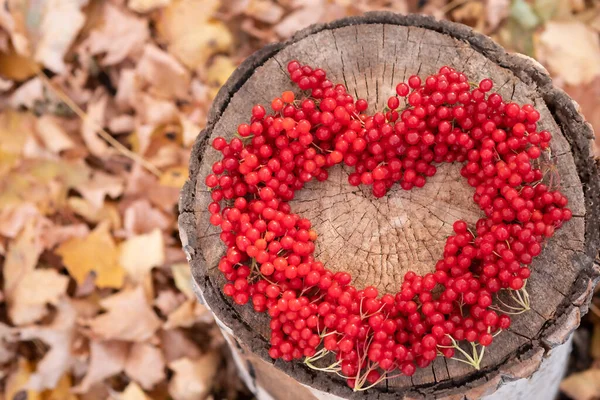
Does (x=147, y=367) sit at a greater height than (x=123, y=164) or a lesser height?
lesser

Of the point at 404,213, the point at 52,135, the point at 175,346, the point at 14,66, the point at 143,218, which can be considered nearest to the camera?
the point at 404,213

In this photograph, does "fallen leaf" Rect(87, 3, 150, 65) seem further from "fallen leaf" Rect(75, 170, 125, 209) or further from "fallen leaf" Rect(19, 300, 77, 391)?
"fallen leaf" Rect(19, 300, 77, 391)

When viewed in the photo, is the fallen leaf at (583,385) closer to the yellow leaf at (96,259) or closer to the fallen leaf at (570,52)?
the fallen leaf at (570,52)

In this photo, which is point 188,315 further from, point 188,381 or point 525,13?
point 525,13

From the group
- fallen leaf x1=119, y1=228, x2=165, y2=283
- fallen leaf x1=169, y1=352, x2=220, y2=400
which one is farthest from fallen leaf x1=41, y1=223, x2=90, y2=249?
fallen leaf x1=169, y1=352, x2=220, y2=400

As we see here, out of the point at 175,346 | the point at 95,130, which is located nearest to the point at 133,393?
the point at 175,346

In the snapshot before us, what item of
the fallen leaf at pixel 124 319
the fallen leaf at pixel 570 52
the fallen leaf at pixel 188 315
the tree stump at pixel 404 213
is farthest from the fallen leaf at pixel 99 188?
the fallen leaf at pixel 570 52

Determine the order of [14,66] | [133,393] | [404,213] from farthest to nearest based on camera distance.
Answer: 1. [14,66]
2. [133,393]
3. [404,213]
